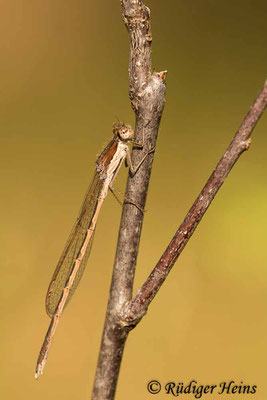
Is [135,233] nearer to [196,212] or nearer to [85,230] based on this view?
[196,212]

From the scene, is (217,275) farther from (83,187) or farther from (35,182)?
(35,182)


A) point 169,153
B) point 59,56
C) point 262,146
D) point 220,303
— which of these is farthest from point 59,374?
point 59,56

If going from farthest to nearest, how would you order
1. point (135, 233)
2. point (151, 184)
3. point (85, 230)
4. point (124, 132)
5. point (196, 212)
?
point (151, 184) → point (85, 230) → point (124, 132) → point (135, 233) → point (196, 212)

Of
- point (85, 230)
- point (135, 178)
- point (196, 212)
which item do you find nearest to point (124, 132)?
point (85, 230)

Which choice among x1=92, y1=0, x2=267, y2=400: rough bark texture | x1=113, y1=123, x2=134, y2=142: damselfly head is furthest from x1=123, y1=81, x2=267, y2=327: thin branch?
x1=113, y1=123, x2=134, y2=142: damselfly head

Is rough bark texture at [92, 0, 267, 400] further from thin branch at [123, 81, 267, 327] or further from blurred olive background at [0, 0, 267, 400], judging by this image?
blurred olive background at [0, 0, 267, 400]

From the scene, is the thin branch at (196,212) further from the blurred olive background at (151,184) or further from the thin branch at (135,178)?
the blurred olive background at (151,184)

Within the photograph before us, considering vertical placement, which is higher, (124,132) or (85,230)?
(124,132)
